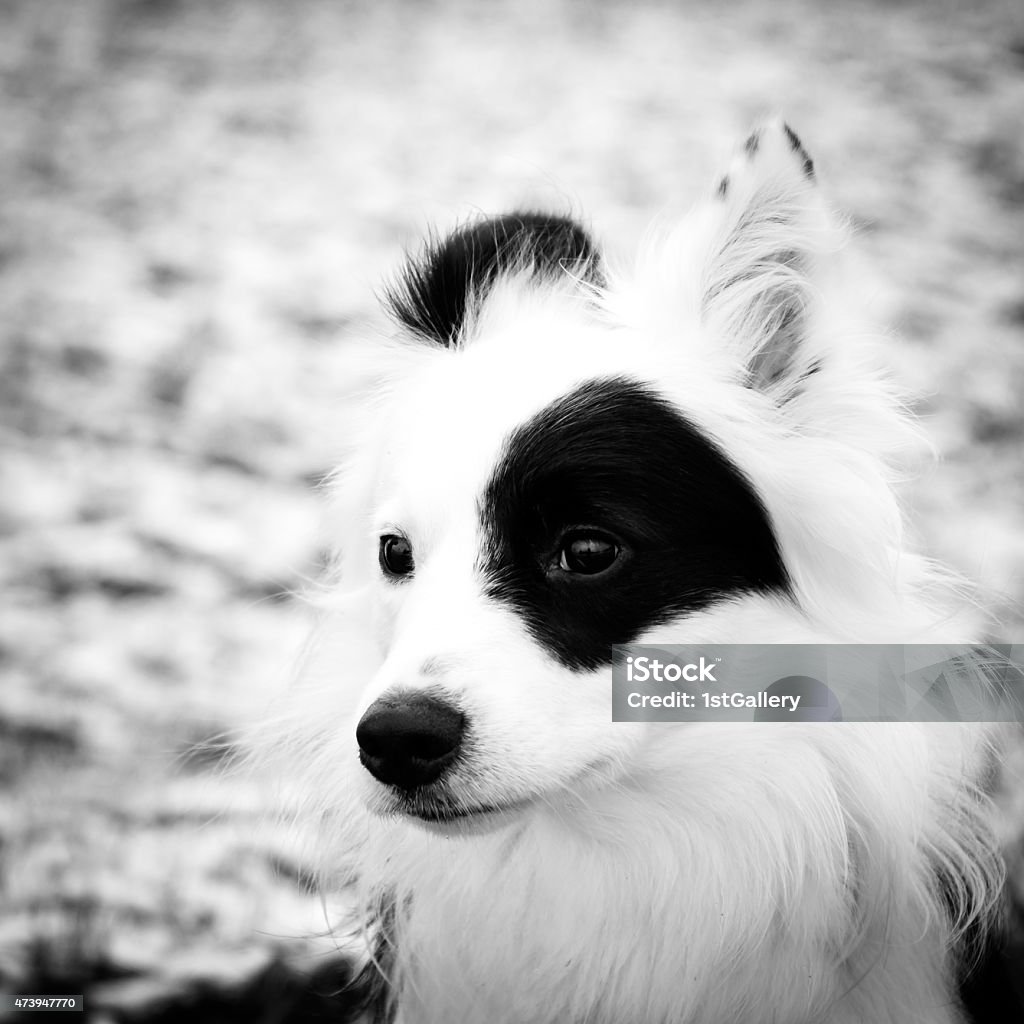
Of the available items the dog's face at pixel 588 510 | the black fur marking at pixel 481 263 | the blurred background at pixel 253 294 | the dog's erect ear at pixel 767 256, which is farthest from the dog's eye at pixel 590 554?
the blurred background at pixel 253 294

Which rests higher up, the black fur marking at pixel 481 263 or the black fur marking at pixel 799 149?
the black fur marking at pixel 799 149

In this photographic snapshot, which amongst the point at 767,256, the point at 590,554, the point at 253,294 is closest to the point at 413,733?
the point at 590,554

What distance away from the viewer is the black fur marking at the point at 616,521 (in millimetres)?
1768

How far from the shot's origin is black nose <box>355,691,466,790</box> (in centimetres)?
161

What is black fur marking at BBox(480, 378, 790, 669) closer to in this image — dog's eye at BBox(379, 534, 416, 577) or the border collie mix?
the border collie mix

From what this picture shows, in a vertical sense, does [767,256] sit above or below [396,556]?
above

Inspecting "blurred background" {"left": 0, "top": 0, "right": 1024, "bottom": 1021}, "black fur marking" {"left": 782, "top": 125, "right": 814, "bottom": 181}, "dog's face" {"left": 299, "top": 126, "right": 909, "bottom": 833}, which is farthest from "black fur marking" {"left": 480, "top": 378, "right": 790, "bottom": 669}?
"blurred background" {"left": 0, "top": 0, "right": 1024, "bottom": 1021}

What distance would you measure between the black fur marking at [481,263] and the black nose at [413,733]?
38.4 inches

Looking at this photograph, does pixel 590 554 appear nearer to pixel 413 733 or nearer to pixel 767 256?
pixel 413 733

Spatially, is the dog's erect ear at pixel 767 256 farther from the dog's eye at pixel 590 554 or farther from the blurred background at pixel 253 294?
the dog's eye at pixel 590 554

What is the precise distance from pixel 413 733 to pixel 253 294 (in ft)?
15.0

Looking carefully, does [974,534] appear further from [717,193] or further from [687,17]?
[687,17]

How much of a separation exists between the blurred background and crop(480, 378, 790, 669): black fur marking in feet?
2.30

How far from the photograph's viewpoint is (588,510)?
1785 millimetres
